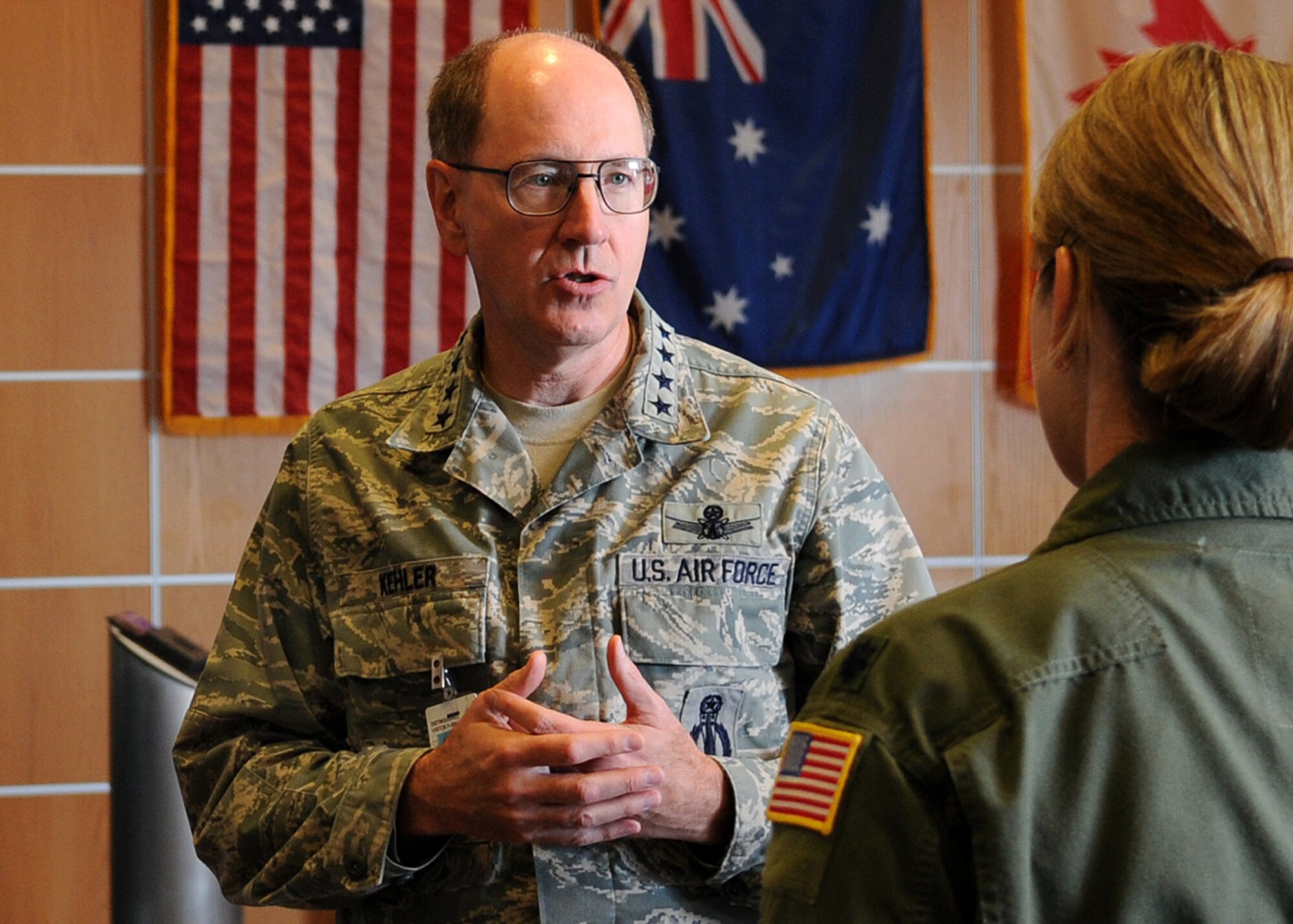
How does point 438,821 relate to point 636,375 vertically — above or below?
below

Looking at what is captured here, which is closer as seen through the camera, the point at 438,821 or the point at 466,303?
the point at 438,821

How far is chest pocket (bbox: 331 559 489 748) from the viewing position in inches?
60.7

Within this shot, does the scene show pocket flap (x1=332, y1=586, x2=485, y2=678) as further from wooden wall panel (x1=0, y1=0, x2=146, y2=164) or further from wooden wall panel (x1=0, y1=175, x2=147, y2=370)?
wooden wall panel (x1=0, y1=0, x2=146, y2=164)

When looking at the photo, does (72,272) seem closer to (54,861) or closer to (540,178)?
(54,861)

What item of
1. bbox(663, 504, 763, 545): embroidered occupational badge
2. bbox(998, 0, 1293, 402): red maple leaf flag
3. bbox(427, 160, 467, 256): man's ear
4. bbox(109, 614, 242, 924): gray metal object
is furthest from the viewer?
bbox(998, 0, 1293, 402): red maple leaf flag

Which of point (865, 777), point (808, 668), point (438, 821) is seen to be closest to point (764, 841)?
point (808, 668)

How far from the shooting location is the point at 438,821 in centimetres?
144

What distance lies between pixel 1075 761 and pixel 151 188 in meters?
3.03

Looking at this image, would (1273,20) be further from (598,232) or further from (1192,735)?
(1192,735)

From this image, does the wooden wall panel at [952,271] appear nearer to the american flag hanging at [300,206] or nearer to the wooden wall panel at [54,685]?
the american flag hanging at [300,206]

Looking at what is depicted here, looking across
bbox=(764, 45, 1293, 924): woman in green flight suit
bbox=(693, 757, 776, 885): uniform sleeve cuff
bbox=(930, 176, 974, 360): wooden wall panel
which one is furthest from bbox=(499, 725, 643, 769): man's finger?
bbox=(930, 176, 974, 360): wooden wall panel

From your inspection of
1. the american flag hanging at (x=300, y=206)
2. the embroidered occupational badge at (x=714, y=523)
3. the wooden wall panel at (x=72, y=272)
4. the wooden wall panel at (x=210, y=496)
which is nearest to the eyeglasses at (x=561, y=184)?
the embroidered occupational badge at (x=714, y=523)

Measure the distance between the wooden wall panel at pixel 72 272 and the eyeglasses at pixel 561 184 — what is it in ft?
6.44

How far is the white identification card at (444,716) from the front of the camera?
60.3 inches
